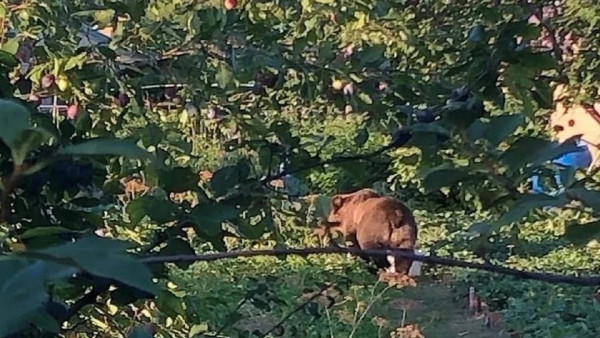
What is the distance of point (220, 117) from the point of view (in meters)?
1.64

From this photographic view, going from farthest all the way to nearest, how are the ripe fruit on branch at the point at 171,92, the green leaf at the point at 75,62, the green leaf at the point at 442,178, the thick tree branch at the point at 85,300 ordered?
the ripe fruit on branch at the point at 171,92 < the green leaf at the point at 75,62 < the thick tree branch at the point at 85,300 < the green leaf at the point at 442,178

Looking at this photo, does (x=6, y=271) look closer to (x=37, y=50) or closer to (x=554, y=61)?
(x=554, y=61)

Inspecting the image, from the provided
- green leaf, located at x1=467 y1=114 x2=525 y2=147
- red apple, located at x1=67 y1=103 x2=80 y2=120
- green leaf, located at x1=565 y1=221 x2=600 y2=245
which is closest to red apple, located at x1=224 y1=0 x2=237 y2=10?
red apple, located at x1=67 y1=103 x2=80 y2=120

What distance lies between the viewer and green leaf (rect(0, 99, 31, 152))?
0.40 m

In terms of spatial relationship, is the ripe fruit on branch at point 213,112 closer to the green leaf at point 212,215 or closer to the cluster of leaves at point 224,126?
the cluster of leaves at point 224,126

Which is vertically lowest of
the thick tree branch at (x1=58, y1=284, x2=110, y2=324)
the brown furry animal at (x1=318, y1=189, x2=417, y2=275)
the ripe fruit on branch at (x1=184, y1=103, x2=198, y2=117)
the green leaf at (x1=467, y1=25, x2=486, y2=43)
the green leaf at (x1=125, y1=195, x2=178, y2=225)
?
the brown furry animal at (x1=318, y1=189, x2=417, y2=275)

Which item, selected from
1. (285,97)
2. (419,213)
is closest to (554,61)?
(285,97)

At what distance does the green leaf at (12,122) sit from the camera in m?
0.40

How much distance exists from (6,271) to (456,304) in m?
5.85

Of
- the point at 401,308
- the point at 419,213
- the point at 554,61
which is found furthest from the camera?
the point at 419,213

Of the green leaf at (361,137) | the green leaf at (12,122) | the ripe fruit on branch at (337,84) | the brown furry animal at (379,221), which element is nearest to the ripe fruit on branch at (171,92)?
the ripe fruit on branch at (337,84)

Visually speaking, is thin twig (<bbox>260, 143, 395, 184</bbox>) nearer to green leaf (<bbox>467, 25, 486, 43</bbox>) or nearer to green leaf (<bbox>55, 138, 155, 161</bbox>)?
green leaf (<bbox>467, 25, 486, 43</bbox>)

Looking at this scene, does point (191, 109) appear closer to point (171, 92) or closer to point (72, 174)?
point (171, 92)

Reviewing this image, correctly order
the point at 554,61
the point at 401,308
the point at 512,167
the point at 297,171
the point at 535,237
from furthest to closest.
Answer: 1. the point at 535,237
2. the point at 401,308
3. the point at 297,171
4. the point at 554,61
5. the point at 512,167
